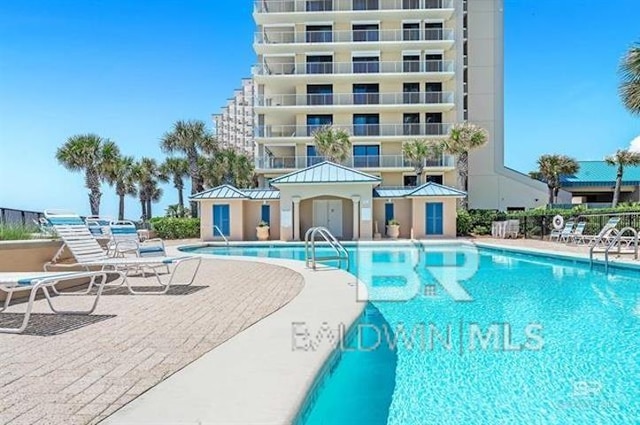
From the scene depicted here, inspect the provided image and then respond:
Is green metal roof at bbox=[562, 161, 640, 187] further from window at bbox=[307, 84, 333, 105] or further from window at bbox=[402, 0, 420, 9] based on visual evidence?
window at bbox=[307, 84, 333, 105]

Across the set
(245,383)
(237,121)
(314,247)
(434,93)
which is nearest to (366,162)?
(434,93)

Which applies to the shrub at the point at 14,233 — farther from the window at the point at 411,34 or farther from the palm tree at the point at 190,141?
the window at the point at 411,34

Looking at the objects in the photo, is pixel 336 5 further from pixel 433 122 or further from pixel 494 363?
pixel 494 363

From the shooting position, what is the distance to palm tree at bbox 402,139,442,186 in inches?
1222

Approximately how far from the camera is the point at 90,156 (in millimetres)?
32281

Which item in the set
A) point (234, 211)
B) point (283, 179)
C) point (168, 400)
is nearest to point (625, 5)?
point (283, 179)

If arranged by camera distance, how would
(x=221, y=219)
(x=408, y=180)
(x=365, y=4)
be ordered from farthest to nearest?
1. (x=365, y=4)
2. (x=408, y=180)
3. (x=221, y=219)

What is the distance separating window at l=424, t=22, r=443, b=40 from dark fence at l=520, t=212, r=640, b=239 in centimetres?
1699

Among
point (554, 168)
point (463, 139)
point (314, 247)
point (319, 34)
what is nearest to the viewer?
point (314, 247)

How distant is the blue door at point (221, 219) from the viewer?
2583cm

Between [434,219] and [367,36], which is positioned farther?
[367,36]

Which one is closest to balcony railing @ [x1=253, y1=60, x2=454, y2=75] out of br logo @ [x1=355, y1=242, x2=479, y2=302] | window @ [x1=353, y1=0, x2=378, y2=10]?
window @ [x1=353, y1=0, x2=378, y2=10]

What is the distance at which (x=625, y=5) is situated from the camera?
95.0ft

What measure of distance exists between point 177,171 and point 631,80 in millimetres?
36796
